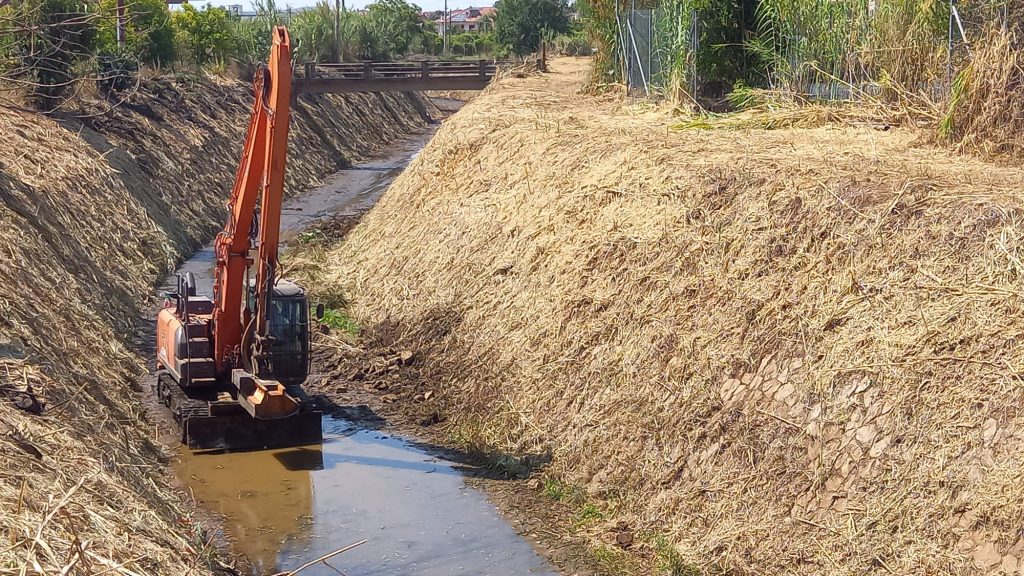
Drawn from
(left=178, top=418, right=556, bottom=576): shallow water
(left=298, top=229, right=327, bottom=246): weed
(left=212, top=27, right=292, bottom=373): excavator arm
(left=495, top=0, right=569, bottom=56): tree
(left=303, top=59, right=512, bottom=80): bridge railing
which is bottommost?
(left=178, top=418, right=556, bottom=576): shallow water

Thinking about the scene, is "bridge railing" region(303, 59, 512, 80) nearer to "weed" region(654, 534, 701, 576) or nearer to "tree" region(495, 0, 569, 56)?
"tree" region(495, 0, 569, 56)

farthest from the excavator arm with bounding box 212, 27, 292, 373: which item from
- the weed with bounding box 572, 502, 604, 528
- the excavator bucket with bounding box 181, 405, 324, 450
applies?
the weed with bounding box 572, 502, 604, 528

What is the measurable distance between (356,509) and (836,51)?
12.2m

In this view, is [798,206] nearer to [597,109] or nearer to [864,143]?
[864,143]

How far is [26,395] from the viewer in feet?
37.6

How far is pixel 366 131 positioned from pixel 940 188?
4045 centimetres

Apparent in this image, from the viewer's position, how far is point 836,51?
66.0 ft

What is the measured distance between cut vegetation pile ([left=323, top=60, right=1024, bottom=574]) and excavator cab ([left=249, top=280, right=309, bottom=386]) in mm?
2500

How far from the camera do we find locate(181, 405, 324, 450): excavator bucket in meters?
15.1

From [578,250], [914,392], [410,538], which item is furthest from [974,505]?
[578,250]

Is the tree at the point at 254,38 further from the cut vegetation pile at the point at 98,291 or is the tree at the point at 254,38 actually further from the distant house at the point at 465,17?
the distant house at the point at 465,17

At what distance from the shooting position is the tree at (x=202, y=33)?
41.8 meters

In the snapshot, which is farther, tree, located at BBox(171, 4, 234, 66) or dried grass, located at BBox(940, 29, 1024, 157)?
tree, located at BBox(171, 4, 234, 66)

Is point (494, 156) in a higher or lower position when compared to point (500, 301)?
higher
